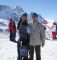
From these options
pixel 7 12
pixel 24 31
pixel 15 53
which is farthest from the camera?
pixel 7 12

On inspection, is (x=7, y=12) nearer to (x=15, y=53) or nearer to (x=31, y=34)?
(x=15, y=53)

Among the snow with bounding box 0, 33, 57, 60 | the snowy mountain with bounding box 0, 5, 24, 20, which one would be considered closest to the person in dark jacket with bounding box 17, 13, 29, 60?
the snow with bounding box 0, 33, 57, 60

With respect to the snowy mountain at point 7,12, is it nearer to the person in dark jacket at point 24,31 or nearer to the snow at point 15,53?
the snow at point 15,53

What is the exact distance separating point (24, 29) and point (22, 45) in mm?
526

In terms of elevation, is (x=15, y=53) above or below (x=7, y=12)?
below

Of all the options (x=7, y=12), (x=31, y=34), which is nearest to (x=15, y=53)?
(x=31, y=34)

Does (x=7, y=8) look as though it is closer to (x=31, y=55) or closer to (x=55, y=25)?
(x=55, y=25)

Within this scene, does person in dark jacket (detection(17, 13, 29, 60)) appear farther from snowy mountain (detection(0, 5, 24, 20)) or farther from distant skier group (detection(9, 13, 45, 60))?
snowy mountain (detection(0, 5, 24, 20))

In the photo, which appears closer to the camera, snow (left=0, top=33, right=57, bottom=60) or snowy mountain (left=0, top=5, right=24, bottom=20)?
snow (left=0, top=33, right=57, bottom=60)

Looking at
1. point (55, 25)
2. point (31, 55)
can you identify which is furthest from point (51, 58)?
point (55, 25)

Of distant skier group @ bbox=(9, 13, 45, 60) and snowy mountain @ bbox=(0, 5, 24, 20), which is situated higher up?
snowy mountain @ bbox=(0, 5, 24, 20)

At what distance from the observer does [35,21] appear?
8.77 m

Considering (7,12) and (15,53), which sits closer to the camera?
(15,53)

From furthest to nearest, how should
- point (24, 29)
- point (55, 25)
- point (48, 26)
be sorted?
point (48, 26) → point (55, 25) → point (24, 29)
